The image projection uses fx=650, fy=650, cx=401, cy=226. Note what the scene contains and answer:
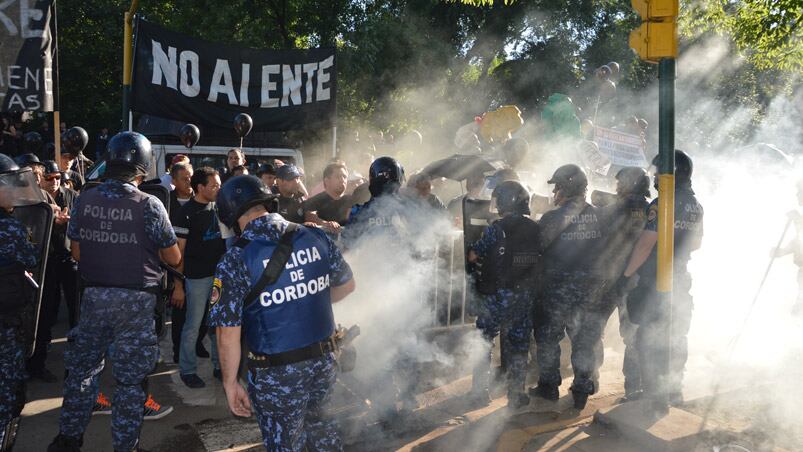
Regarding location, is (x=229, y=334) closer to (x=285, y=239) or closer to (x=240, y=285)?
(x=240, y=285)

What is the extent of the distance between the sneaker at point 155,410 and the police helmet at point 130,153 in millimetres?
1912

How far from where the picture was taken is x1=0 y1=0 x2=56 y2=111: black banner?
611cm

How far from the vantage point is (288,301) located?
3127 millimetres

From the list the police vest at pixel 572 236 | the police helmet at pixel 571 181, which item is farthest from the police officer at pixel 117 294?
the police helmet at pixel 571 181

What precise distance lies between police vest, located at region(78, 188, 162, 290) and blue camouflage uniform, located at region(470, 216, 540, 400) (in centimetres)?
249

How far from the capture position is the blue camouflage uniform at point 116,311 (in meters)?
4.01

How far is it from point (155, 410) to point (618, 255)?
4028 millimetres

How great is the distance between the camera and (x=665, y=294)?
187 inches

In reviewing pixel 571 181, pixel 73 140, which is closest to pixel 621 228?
pixel 571 181

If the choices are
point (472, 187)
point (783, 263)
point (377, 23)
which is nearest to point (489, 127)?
point (472, 187)

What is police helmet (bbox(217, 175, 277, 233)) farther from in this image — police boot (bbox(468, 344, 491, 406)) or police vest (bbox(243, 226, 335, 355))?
police boot (bbox(468, 344, 491, 406))

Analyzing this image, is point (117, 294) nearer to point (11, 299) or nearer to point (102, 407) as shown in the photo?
point (11, 299)

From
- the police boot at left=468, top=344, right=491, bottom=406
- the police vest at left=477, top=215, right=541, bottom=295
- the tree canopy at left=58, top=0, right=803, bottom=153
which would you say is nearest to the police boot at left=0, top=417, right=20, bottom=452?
the police boot at left=468, top=344, right=491, bottom=406

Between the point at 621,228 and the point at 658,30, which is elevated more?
the point at 658,30
